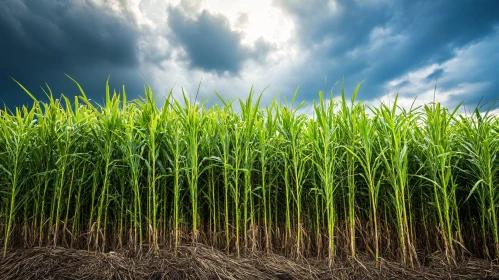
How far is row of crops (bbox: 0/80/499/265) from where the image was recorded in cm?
293

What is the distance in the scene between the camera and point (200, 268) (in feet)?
8.38

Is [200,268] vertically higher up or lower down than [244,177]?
lower down

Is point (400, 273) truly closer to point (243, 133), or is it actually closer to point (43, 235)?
point (243, 133)

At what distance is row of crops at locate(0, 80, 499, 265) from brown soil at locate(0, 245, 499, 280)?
149 mm

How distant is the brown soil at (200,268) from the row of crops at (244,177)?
149 millimetres

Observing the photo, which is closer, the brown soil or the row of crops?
the brown soil

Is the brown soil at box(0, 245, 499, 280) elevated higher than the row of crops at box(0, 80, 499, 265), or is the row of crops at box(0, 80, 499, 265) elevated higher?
the row of crops at box(0, 80, 499, 265)

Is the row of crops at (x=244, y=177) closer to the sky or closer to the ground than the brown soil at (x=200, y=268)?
closer to the sky

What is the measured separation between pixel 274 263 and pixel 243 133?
128 centimetres

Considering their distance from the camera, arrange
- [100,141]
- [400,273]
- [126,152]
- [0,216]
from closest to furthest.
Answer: [400,273] < [126,152] < [100,141] < [0,216]

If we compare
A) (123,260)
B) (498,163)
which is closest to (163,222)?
(123,260)

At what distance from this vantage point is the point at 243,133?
3.05 metres

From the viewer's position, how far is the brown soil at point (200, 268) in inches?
101

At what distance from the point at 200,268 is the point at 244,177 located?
3.29 ft
